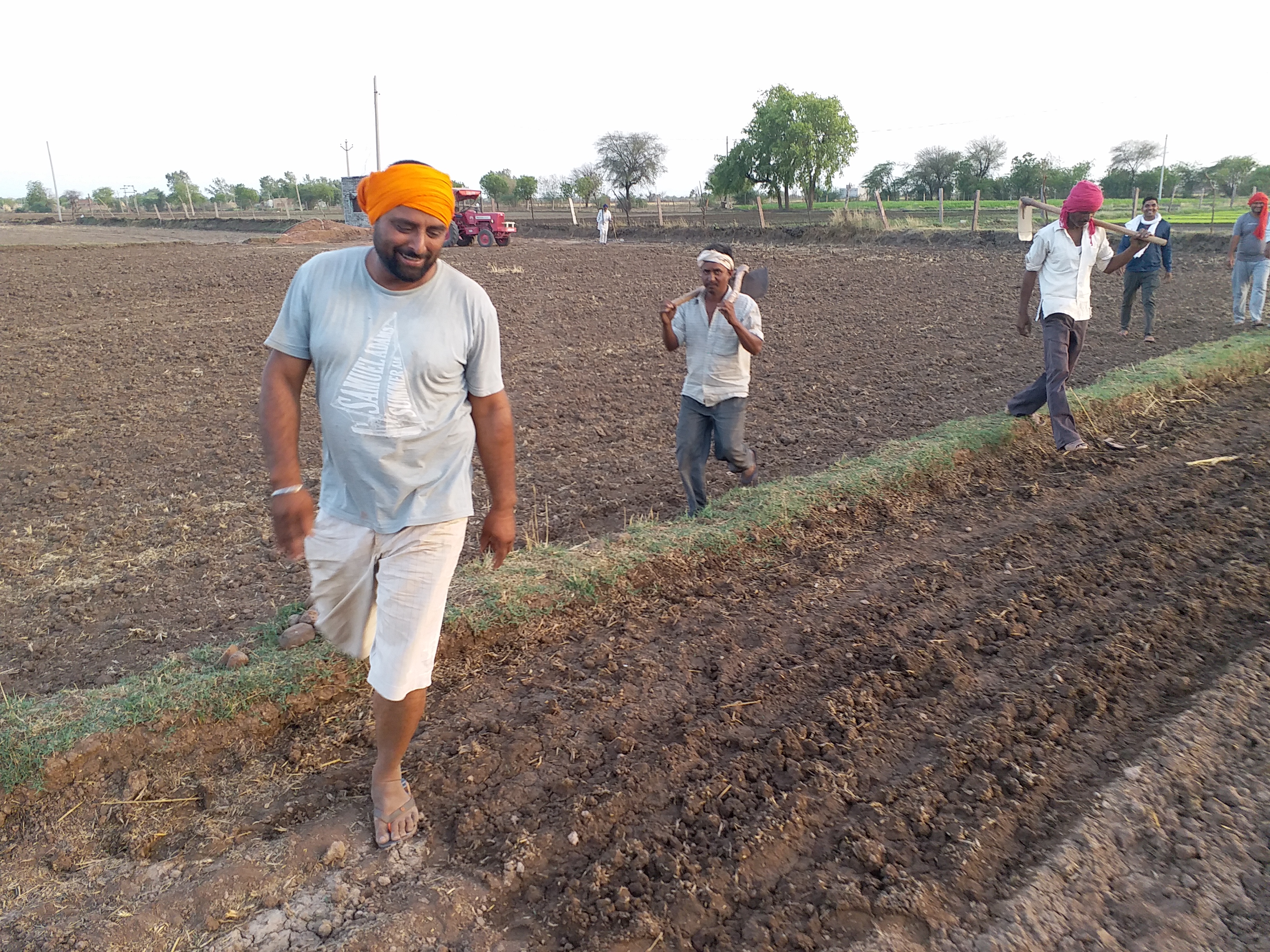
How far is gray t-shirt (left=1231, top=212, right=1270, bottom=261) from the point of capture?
11.5 m

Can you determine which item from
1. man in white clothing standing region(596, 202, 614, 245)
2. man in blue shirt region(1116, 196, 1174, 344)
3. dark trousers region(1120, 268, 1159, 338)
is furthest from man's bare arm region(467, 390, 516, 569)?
man in white clothing standing region(596, 202, 614, 245)

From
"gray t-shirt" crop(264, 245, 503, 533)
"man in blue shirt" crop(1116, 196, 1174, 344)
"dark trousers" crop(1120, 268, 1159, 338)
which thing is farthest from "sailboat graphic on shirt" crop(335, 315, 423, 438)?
"dark trousers" crop(1120, 268, 1159, 338)

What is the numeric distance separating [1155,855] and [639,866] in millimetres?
Answer: 1605

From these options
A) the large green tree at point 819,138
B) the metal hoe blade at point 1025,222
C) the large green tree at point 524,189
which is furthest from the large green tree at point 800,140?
the metal hoe blade at point 1025,222

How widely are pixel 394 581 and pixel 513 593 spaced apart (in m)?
1.66

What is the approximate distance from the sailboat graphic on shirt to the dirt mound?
37103 mm

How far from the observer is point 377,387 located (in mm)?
2734

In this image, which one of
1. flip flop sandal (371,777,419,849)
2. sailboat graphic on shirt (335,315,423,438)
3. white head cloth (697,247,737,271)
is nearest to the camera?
sailboat graphic on shirt (335,315,423,438)

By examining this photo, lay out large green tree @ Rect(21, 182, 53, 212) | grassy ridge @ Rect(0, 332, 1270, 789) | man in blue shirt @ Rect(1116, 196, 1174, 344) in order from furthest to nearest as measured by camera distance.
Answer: large green tree @ Rect(21, 182, 53, 212) → man in blue shirt @ Rect(1116, 196, 1174, 344) → grassy ridge @ Rect(0, 332, 1270, 789)

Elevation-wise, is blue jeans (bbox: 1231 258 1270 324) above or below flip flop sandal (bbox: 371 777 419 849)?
above

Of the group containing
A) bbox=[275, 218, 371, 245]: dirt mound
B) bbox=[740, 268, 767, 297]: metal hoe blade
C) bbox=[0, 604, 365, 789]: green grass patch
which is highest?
bbox=[275, 218, 371, 245]: dirt mound

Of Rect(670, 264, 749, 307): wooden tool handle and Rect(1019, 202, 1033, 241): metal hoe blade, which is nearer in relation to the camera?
Rect(670, 264, 749, 307): wooden tool handle

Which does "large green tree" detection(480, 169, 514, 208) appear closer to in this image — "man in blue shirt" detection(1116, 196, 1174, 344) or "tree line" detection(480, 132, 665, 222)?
"tree line" detection(480, 132, 665, 222)

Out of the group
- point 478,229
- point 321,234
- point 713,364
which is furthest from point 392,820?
point 321,234
